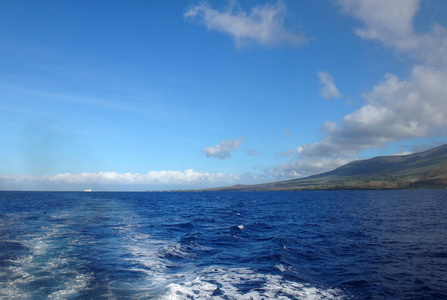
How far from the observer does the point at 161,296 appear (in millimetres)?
18266

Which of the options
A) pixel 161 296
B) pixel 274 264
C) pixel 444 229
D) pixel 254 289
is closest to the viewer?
pixel 161 296

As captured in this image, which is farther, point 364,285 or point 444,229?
point 444,229

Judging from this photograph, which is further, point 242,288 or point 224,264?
point 224,264

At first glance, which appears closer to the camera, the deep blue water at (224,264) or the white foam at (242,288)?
the white foam at (242,288)

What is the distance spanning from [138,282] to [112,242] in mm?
15621

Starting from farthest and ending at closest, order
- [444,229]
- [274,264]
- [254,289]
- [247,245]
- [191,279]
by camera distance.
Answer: [444,229] < [247,245] < [274,264] < [191,279] < [254,289]

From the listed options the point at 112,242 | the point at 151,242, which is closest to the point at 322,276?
the point at 151,242

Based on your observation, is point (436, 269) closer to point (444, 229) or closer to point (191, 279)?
point (191, 279)

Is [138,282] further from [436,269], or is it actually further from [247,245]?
[436,269]

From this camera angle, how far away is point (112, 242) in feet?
113

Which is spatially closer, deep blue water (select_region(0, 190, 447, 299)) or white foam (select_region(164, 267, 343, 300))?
white foam (select_region(164, 267, 343, 300))

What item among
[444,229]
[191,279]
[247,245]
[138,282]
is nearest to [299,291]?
[191,279]

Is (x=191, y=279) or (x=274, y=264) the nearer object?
(x=191, y=279)

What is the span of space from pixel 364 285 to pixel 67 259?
84.7ft
